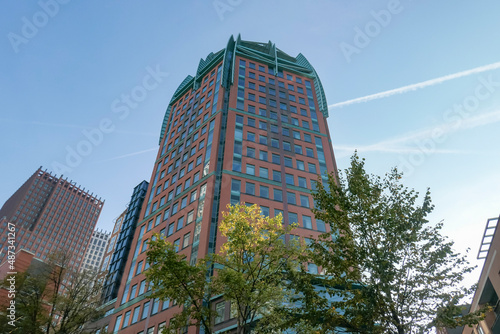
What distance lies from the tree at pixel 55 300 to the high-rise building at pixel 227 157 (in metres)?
12.0

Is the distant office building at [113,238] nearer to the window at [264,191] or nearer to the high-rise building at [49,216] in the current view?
the window at [264,191]

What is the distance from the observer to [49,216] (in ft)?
523

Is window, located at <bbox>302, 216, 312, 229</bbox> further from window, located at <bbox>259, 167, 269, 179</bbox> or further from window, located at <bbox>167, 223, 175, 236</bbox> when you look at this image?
window, located at <bbox>167, 223, 175, 236</bbox>

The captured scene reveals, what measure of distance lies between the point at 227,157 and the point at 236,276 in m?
32.0

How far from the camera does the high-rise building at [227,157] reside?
139ft

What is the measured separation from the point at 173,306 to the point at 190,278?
22.4 m

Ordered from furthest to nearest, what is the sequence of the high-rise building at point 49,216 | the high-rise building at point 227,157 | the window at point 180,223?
the high-rise building at point 49,216, the window at point 180,223, the high-rise building at point 227,157

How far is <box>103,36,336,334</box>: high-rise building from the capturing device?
139 feet

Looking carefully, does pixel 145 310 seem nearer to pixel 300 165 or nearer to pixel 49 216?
pixel 300 165

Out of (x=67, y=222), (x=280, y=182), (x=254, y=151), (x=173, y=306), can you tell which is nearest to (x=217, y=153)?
(x=254, y=151)

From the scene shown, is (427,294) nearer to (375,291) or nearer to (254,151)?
(375,291)

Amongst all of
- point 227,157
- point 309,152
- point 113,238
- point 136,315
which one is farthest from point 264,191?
point 113,238

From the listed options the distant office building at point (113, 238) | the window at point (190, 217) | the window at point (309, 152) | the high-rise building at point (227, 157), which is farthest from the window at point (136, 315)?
the distant office building at point (113, 238)

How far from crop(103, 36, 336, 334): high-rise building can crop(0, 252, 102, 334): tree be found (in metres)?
12.0
